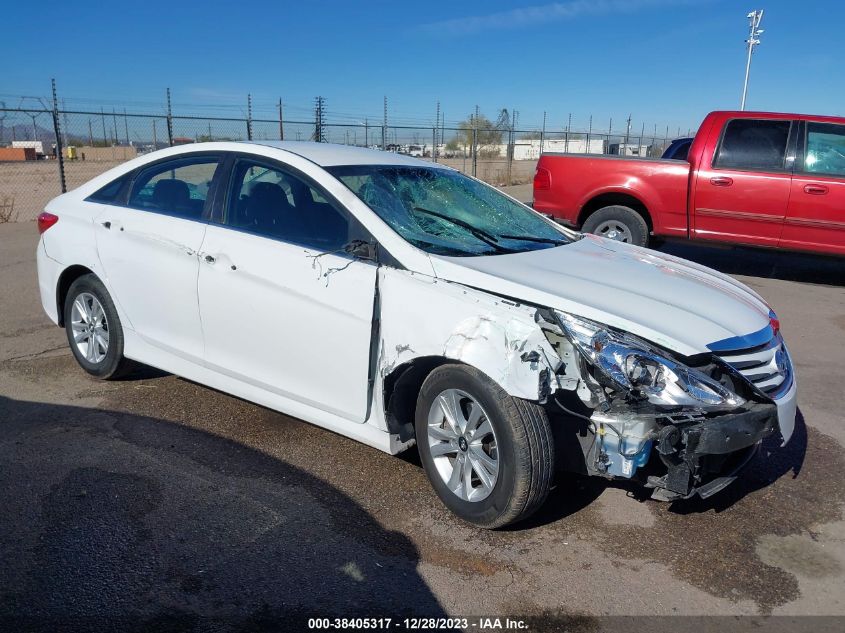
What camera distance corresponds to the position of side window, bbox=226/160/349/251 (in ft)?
12.5

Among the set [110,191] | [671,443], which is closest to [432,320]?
[671,443]

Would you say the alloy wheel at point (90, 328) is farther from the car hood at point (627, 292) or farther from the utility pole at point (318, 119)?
the utility pole at point (318, 119)

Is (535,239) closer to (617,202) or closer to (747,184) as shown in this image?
(747,184)

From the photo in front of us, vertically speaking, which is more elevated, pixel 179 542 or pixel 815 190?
pixel 815 190

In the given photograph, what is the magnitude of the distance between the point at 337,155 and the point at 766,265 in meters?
8.31

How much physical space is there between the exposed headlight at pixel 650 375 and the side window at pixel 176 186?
252cm

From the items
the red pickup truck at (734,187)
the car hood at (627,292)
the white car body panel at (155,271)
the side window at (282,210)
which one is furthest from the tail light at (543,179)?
the white car body panel at (155,271)

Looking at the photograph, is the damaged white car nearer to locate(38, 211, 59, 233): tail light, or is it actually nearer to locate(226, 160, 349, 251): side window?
locate(226, 160, 349, 251): side window

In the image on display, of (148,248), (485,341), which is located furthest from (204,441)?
(485,341)

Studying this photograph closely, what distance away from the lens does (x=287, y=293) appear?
3799 millimetres

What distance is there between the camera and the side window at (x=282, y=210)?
3816 millimetres

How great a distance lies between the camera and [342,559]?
10.2 feet

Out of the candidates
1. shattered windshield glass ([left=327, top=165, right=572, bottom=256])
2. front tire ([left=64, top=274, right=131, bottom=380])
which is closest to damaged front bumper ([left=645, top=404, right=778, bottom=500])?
shattered windshield glass ([left=327, top=165, right=572, bottom=256])

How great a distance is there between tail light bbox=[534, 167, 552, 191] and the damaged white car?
4.96m
